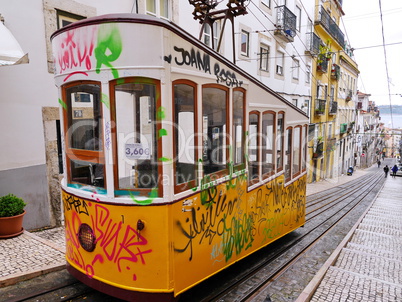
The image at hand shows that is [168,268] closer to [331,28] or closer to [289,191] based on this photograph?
[289,191]

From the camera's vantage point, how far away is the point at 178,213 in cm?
352

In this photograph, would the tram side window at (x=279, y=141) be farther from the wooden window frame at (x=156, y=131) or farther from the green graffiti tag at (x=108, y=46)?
the green graffiti tag at (x=108, y=46)

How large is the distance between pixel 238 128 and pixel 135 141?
1.76 m

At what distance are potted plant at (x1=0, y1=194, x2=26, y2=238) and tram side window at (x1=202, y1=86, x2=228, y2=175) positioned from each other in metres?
4.44

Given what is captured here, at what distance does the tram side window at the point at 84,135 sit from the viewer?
142 inches

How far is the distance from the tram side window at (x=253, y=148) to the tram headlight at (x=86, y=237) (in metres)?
2.59

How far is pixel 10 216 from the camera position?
5973 millimetres

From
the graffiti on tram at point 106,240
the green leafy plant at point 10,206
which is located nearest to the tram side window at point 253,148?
the graffiti on tram at point 106,240

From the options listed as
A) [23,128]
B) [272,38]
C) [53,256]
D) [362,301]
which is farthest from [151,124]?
[272,38]

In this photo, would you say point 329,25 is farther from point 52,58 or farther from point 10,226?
point 10,226

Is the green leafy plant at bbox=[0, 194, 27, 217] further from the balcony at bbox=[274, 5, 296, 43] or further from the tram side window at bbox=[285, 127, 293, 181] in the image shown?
the balcony at bbox=[274, 5, 296, 43]

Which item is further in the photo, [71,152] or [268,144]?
[268,144]

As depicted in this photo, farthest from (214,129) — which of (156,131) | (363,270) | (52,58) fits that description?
(52,58)

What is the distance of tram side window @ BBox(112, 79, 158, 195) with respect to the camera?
3378mm
